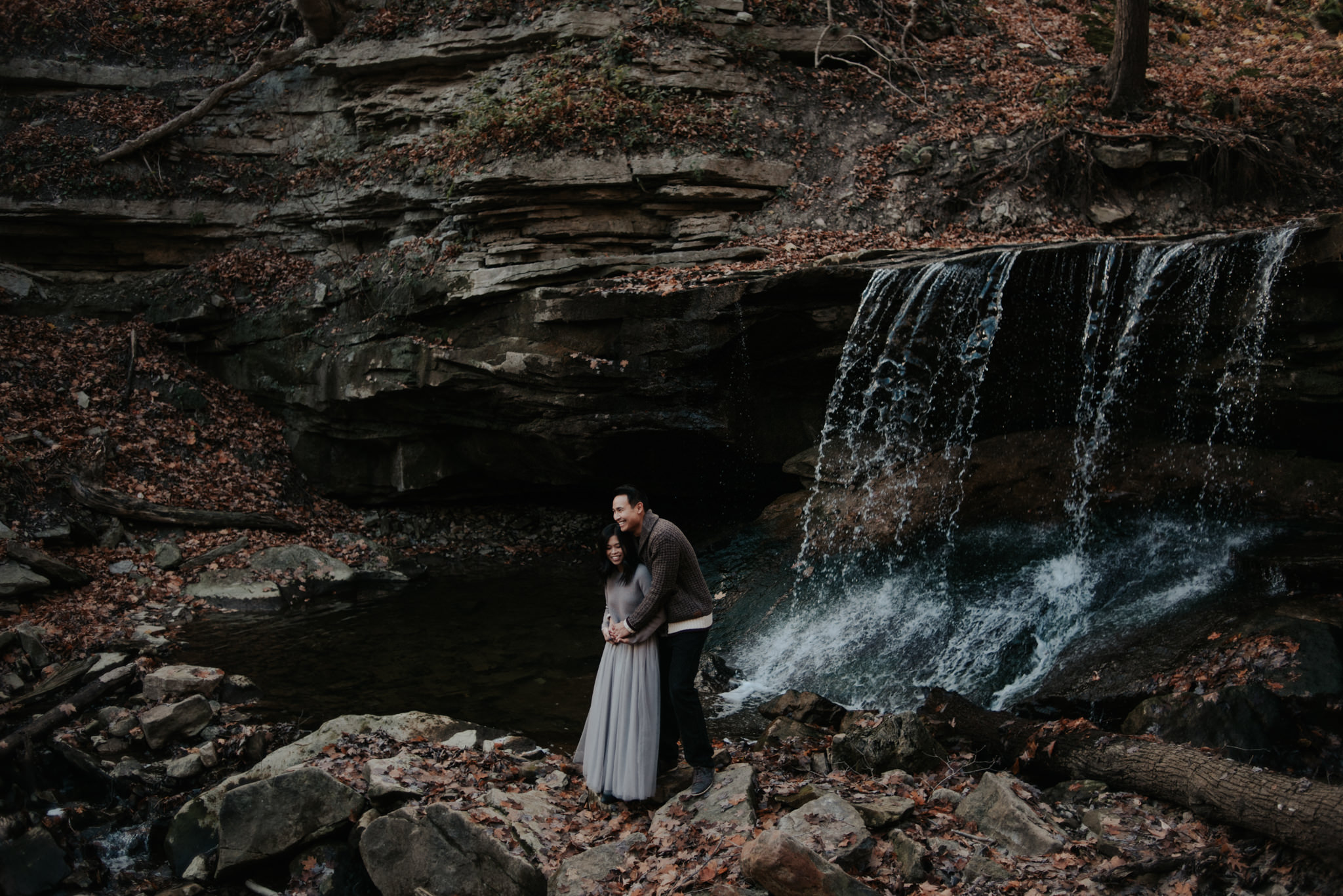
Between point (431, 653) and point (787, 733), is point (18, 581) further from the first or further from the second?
point (787, 733)

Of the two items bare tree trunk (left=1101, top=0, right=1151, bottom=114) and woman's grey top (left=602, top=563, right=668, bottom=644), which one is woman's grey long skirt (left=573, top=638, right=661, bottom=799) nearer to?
woman's grey top (left=602, top=563, right=668, bottom=644)

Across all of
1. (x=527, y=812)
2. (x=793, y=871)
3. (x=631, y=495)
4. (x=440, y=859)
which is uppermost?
(x=631, y=495)

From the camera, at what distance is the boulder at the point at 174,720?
694 centimetres

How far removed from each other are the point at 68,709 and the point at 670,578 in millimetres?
5745

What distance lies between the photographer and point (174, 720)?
7.03m

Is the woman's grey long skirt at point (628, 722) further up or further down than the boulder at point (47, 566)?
further up

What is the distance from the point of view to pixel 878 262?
10102 millimetres

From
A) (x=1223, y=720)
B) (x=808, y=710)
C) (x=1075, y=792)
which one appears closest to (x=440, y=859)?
(x=808, y=710)

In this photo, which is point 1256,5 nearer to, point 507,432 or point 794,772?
point 507,432

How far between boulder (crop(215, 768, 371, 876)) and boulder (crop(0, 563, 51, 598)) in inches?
251

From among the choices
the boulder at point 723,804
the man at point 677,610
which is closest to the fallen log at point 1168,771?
the boulder at point 723,804

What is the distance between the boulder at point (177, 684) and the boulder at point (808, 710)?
512 centimetres

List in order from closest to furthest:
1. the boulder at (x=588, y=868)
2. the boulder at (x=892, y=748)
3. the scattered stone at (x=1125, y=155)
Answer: the boulder at (x=588, y=868) → the boulder at (x=892, y=748) → the scattered stone at (x=1125, y=155)

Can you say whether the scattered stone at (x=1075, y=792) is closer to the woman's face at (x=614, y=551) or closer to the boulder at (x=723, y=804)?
→ the boulder at (x=723, y=804)
